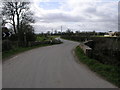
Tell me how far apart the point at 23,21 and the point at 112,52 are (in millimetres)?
28563

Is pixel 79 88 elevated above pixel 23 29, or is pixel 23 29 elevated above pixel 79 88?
pixel 23 29

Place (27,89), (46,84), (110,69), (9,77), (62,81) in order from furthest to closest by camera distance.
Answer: (110,69), (9,77), (62,81), (46,84), (27,89)

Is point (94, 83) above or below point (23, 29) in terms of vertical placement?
below

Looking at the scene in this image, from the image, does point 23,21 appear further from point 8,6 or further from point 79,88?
point 79,88

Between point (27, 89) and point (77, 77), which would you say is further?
point (77, 77)

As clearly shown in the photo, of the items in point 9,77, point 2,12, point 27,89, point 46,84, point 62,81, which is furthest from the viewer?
point 2,12

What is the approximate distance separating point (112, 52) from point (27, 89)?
51.3ft

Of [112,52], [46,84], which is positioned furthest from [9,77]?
[112,52]

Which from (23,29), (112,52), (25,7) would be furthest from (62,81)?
(25,7)

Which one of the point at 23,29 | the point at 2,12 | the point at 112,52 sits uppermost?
the point at 2,12

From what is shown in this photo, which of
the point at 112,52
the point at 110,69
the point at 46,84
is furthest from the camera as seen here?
the point at 112,52

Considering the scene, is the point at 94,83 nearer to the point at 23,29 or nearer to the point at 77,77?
the point at 77,77

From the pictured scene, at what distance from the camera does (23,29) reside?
146 ft

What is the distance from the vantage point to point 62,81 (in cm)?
878
